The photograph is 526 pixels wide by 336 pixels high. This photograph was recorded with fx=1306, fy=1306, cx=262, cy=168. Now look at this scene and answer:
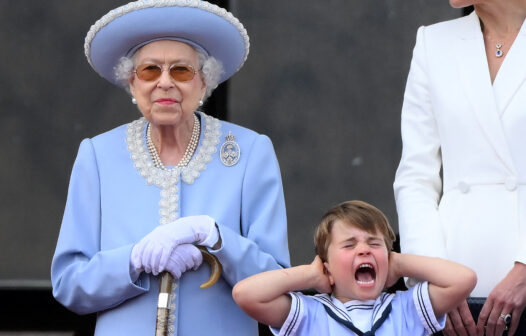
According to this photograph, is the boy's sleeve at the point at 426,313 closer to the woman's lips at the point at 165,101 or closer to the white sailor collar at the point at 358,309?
the white sailor collar at the point at 358,309

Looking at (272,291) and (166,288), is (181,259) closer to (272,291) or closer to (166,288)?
(166,288)

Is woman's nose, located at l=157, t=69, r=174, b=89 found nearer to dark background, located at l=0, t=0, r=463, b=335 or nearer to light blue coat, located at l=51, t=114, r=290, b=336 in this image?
light blue coat, located at l=51, t=114, r=290, b=336

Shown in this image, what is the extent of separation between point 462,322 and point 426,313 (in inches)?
4.5

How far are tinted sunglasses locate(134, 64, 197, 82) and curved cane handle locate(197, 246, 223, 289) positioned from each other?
0.55 metres

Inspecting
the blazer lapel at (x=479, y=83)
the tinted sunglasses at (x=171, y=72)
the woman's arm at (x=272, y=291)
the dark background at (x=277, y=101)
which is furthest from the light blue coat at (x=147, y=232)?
the dark background at (x=277, y=101)

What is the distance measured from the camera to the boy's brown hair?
12.7 ft

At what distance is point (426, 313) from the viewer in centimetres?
381

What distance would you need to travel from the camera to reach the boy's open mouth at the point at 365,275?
3.83 m

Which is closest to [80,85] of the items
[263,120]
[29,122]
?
[29,122]

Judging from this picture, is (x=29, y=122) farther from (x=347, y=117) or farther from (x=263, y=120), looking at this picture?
(x=347, y=117)

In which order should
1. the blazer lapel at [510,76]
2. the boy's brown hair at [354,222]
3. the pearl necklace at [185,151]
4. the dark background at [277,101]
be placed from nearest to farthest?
the boy's brown hair at [354,222]
the blazer lapel at [510,76]
the pearl necklace at [185,151]
the dark background at [277,101]

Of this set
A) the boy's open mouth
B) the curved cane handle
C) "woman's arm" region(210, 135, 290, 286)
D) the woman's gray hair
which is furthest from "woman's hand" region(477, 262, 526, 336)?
the woman's gray hair

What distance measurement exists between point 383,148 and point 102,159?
5.97 feet

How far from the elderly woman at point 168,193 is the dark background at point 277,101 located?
56.9 inches
